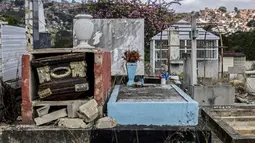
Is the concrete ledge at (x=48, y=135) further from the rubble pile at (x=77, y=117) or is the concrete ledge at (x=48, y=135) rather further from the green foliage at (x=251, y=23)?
the green foliage at (x=251, y=23)

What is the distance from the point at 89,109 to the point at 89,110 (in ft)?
0.05

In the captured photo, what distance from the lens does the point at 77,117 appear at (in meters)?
5.39

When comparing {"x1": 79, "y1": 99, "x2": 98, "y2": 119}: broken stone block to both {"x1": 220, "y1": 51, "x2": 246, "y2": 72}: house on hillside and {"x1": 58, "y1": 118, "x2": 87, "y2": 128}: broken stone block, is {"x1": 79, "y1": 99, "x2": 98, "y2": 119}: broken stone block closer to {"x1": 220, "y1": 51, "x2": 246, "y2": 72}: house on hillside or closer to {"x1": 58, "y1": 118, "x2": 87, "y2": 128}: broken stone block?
{"x1": 58, "y1": 118, "x2": 87, "y2": 128}: broken stone block

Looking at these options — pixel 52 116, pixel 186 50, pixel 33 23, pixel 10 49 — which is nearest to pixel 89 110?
pixel 52 116

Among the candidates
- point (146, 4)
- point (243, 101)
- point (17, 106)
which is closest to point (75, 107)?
point (17, 106)

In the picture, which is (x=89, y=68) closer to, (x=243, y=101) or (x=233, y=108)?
(x=233, y=108)

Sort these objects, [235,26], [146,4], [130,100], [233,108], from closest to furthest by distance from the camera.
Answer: [130,100] → [233,108] → [146,4] → [235,26]

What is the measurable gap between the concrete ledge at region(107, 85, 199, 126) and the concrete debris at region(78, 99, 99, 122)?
0.21 m

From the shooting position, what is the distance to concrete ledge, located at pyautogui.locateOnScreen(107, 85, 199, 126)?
5383 millimetres

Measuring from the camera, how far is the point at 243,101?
348 inches

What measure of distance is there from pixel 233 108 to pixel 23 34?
518cm

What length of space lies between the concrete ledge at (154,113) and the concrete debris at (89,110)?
21 cm

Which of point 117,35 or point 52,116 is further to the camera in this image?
point 117,35

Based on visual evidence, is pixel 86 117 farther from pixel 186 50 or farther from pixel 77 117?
pixel 186 50
